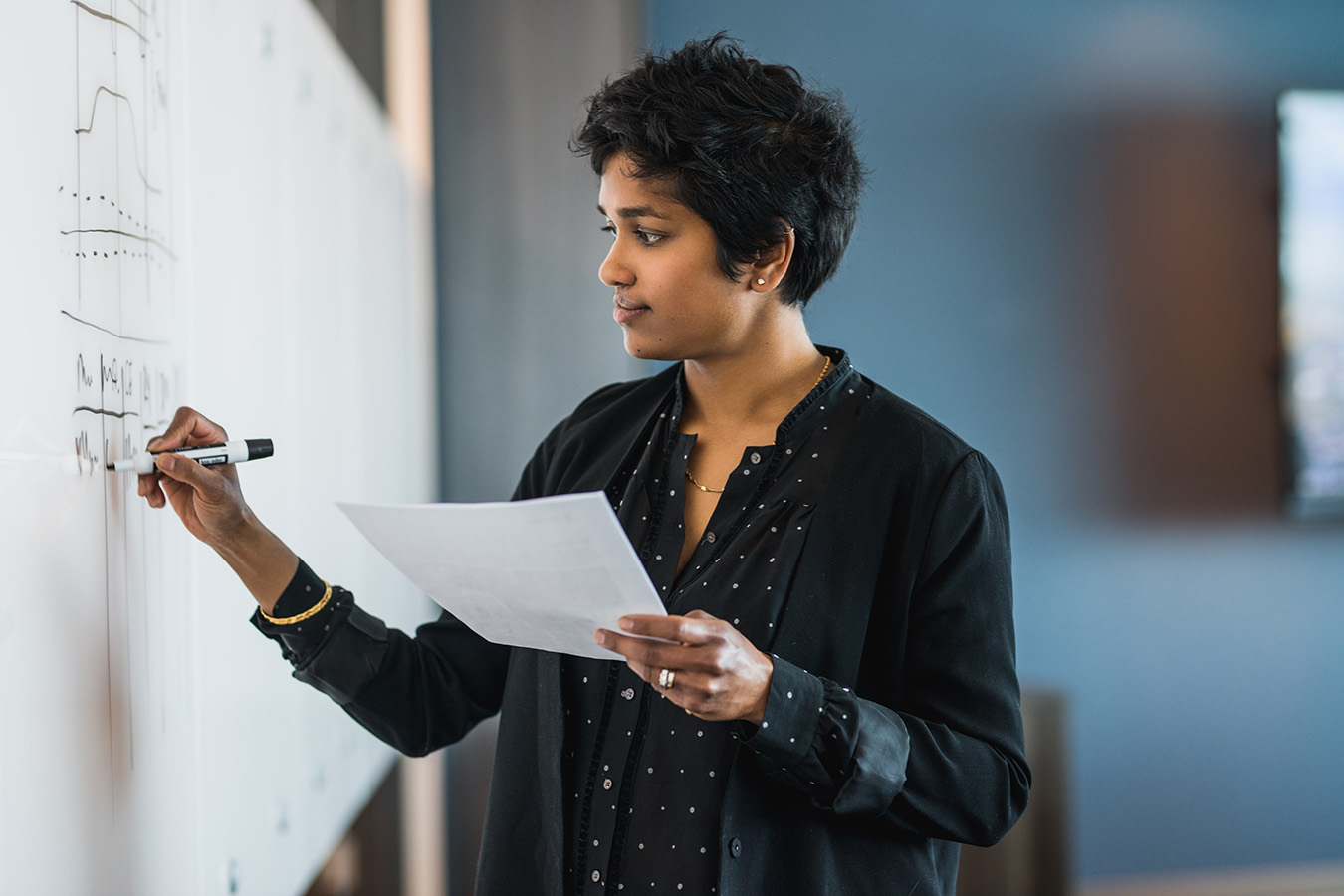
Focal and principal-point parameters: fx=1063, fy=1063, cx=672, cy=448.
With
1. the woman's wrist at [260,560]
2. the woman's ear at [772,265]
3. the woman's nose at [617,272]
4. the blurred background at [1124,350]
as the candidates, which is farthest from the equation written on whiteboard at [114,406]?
the blurred background at [1124,350]

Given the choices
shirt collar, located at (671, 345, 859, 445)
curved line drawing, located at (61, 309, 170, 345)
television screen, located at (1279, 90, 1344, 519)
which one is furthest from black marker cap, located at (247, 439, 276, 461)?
television screen, located at (1279, 90, 1344, 519)

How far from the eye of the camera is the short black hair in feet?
3.19

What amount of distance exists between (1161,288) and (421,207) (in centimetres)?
169

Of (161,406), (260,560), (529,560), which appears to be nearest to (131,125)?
(161,406)

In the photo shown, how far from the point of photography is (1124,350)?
2482 mm

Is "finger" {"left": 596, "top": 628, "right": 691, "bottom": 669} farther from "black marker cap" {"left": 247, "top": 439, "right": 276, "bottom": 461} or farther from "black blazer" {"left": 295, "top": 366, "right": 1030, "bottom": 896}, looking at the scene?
"black marker cap" {"left": 247, "top": 439, "right": 276, "bottom": 461}

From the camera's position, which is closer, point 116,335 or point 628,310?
point 116,335

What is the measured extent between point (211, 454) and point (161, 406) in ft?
0.42

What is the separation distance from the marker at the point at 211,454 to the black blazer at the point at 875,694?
21cm

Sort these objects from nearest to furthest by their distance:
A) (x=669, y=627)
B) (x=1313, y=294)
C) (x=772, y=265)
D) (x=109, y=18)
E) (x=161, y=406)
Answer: (x=669, y=627) → (x=109, y=18) → (x=161, y=406) → (x=772, y=265) → (x=1313, y=294)

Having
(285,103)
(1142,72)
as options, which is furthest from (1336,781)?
(285,103)

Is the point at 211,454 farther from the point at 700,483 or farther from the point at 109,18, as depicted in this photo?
the point at 700,483

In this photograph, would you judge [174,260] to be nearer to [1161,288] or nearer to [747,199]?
[747,199]

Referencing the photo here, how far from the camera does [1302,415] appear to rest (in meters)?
2.43
